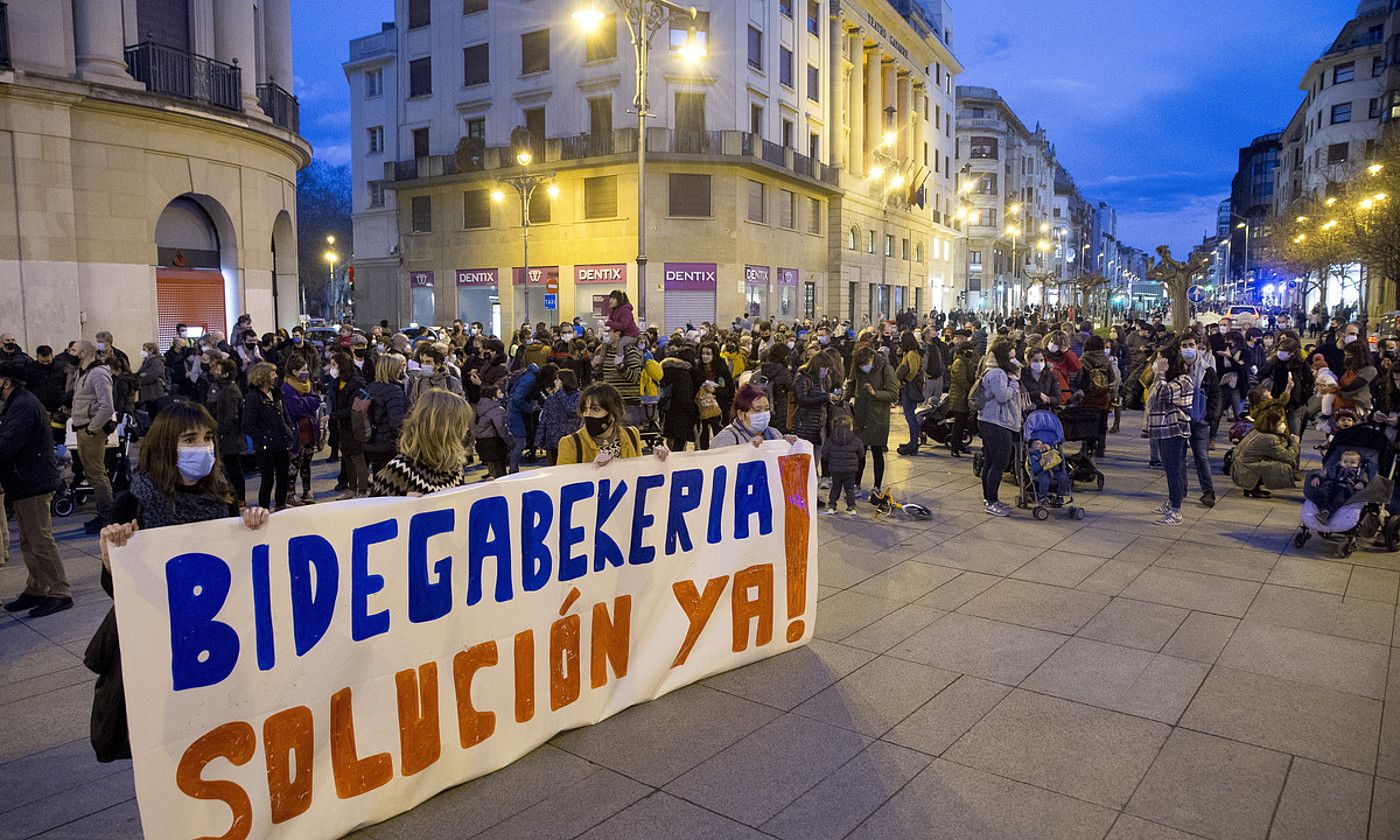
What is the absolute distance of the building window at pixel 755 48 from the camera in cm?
4000

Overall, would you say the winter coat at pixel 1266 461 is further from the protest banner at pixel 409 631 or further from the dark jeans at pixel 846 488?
the protest banner at pixel 409 631

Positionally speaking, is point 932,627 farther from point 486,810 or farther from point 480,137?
point 480,137

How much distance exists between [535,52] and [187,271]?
23698 mm

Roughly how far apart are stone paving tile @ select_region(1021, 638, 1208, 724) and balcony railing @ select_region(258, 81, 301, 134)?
23728 millimetres

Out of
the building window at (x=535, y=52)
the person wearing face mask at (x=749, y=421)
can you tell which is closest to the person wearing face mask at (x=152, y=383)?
the person wearing face mask at (x=749, y=421)

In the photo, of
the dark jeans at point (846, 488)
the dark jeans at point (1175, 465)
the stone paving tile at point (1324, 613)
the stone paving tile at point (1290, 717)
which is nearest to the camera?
the stone paving tile at point (1290, 717)

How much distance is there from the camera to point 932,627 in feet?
22.0

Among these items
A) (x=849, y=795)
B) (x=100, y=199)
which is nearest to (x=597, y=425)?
(x=849, y=795)

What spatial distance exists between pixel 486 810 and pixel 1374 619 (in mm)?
6500

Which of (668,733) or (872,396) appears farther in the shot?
(872,396)

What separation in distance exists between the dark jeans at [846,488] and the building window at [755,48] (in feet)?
110

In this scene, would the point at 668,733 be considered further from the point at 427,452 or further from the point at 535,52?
the point at 535,52

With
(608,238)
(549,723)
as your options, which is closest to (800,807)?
(549,723)

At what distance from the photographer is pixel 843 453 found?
10.1 meters
